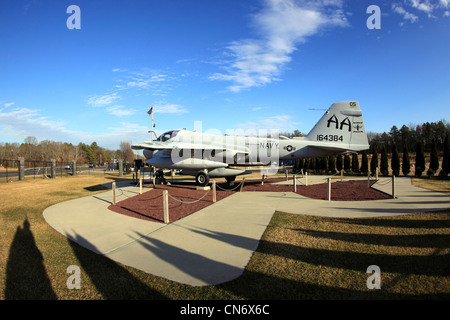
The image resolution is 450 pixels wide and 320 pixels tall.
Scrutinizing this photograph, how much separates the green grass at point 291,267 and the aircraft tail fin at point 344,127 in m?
6.99

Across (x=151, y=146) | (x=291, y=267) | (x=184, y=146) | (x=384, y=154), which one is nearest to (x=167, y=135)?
(x=151, y=146)

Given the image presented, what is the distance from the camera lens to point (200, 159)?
45.1 ft

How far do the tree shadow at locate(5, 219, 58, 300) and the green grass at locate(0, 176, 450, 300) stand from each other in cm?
1

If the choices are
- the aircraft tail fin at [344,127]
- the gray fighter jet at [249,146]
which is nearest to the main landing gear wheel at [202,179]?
the gray fighter jet at [249,146]

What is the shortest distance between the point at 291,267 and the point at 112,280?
282cm

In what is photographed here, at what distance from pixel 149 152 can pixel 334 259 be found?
563 inches

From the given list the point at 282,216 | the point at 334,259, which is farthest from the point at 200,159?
the point at 334,259

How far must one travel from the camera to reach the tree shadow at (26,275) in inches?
126

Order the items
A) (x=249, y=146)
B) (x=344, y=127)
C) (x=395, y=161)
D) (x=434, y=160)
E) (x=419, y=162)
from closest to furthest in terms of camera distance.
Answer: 1. (x=344, y=127)
2. (x=249, y=146)
3. (x=434, y=160)
4. (x=419, y=162)
5. (x=395, y=161)

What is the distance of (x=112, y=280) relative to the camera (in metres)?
3.50

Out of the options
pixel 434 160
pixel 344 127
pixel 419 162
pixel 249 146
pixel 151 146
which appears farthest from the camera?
pixel 419 162

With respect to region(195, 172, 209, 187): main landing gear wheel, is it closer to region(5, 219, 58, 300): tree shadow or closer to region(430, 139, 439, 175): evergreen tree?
region(5, 219, 58, 300): tree shadow

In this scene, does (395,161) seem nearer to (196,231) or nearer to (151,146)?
(151,146)
